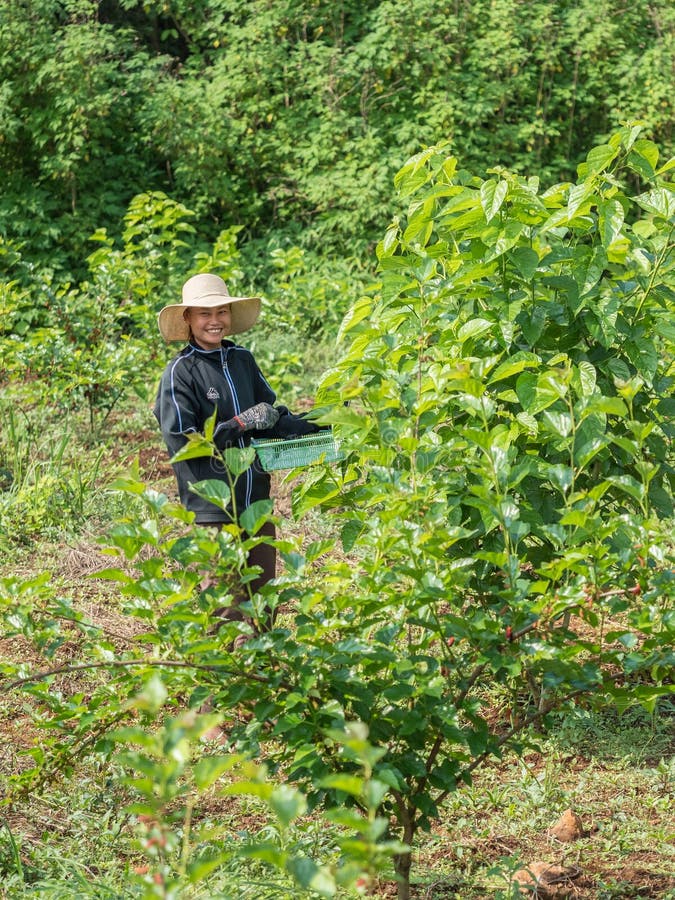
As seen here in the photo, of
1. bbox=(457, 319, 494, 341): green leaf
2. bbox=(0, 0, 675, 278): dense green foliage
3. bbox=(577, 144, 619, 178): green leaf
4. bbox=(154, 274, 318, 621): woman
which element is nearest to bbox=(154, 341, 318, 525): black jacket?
bbox=(154, 274, 318, 621): woman

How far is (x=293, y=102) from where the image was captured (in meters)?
11.1

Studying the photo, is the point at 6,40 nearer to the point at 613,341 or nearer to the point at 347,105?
the point at 347,105

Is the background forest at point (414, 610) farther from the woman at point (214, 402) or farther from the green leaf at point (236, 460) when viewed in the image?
the woman at point (214, 402)

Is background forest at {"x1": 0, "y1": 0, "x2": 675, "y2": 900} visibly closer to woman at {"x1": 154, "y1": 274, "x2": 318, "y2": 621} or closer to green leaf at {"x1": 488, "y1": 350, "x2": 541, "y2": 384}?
green leaf at {"x1": 488, "y1": 350, "x2": 541, "y2": 384}

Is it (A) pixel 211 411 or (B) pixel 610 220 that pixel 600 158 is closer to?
(B) pixel 610 220

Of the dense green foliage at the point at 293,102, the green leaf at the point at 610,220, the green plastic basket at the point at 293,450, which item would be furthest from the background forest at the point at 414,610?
the dense green foliage at the point at 293,102

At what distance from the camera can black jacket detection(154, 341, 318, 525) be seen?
12.5 ft

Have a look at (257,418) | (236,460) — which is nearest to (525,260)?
(236,460)

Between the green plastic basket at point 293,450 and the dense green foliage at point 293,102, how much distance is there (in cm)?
665

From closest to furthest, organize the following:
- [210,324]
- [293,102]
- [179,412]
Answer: [179,412] → [210,324] → [293,102]

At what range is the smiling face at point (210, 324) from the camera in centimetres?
405

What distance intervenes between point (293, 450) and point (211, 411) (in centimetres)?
61

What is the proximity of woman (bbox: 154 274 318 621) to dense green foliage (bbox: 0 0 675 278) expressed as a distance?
233 inches

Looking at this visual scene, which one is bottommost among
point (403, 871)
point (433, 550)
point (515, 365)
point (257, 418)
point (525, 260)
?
point (403, 871)
